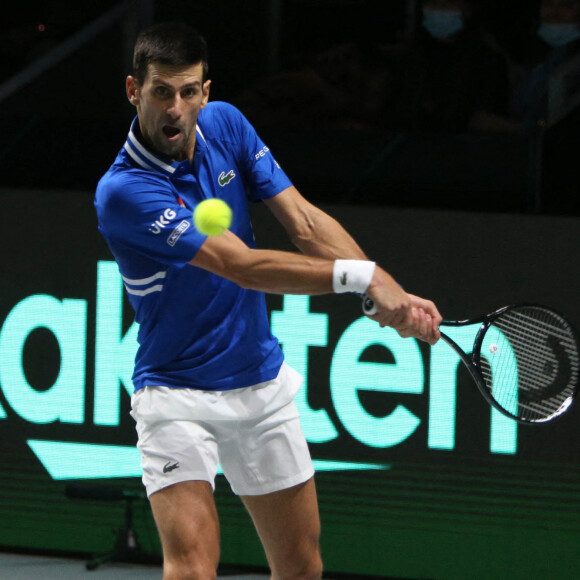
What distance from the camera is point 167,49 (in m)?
3.18

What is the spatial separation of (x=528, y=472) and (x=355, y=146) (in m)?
1.45

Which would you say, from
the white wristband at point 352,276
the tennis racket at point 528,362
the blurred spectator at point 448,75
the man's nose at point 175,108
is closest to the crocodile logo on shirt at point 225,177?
the man's nose at point 175,108

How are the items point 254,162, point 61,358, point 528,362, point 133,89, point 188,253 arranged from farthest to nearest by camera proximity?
point 61,358, point 528,362, point 254,162, point 133,89, point 188,253

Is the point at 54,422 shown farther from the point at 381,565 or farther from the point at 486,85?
the point at 486,85

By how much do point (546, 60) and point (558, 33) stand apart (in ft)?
0.63

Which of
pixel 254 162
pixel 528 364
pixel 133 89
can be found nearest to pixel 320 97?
pixel 528 364

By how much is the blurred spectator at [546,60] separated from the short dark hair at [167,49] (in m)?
2.03

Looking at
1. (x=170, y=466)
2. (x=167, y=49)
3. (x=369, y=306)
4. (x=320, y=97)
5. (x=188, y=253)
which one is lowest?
(x=170, y=466)

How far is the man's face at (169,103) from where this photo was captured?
10.4ft

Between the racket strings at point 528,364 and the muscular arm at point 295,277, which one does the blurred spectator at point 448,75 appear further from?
the muscular arm at point 295,277

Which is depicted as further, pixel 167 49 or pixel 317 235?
pixel 317 235

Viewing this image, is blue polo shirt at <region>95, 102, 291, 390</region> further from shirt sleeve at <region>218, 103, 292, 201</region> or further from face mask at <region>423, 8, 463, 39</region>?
face mask at <region>423, 8, 463, 39</region>

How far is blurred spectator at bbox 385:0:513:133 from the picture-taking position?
5.23 m

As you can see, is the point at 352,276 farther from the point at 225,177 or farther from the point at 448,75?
the point at 448,75
